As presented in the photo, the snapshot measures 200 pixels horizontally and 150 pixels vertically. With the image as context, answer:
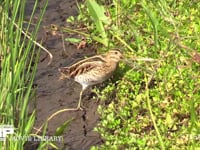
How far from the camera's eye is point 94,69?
5.62 m

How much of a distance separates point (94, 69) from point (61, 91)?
370 mm

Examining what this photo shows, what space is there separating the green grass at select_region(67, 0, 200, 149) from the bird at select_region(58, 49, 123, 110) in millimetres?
99

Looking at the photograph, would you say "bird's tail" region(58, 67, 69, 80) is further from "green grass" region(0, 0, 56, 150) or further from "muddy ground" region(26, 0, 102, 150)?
"green grass" region(0, 0, 56, 150)

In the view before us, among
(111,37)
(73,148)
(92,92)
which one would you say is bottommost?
(73,148)

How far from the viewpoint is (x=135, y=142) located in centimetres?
480

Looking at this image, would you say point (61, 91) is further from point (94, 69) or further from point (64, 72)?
point (94, 69)

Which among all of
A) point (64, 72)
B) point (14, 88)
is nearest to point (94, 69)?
point (64, 72)

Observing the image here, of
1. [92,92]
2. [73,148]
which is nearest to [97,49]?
[92,92]

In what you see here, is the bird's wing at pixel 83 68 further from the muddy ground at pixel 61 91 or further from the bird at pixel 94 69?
the muddy ground at pixel 61 91

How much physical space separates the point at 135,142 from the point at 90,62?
112 cm

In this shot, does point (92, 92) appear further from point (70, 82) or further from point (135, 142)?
point (135, 142)

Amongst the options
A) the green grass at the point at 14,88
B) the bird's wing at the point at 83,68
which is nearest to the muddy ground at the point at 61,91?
the bird's wing at the point at 83,68

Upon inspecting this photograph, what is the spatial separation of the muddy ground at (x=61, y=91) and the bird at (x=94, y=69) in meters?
0.12

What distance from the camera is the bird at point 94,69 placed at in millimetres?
5578
